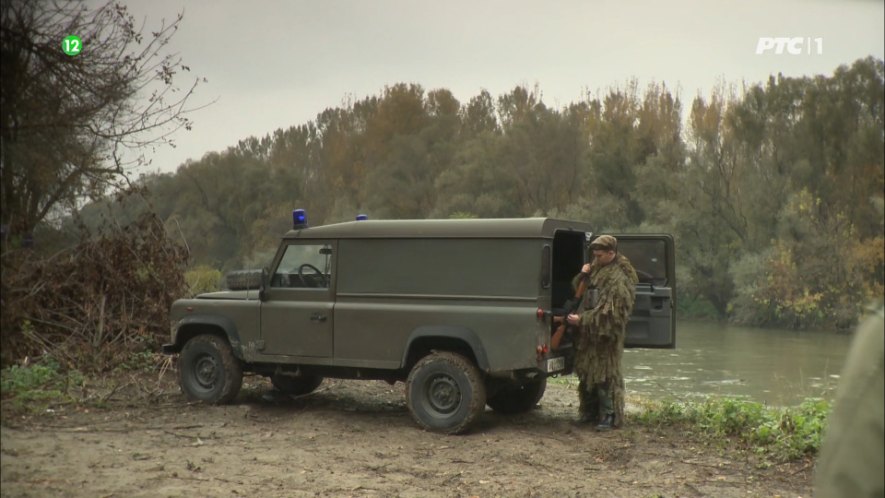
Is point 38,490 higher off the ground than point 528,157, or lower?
lower

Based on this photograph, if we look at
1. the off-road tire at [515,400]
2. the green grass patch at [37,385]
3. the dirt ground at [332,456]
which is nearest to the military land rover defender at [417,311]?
the dirt ground at [332,456]

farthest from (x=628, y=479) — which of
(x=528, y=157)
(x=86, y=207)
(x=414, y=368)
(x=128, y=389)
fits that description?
(x=528, y=157)

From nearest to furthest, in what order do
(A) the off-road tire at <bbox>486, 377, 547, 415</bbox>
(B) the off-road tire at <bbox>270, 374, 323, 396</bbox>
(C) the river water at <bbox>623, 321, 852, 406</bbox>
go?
(A) the off-road tire at <bbox>486, 377, 547, 415</bbox>
(B) the off-road tire at <bbox>270, 374, 323, 396</bbox>
(C) the river water at <bbox>623, 321, 852, 406</bbox>

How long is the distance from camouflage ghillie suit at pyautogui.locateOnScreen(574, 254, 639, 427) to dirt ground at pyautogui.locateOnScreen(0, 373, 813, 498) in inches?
15.8

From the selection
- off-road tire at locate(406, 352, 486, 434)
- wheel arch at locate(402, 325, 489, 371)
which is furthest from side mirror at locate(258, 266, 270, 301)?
off-road tire at locate(406, 352, 486, 434)

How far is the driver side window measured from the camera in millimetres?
8109

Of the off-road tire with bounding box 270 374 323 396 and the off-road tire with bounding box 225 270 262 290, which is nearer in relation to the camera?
the off-road tire with bounding box 225 270 262 290

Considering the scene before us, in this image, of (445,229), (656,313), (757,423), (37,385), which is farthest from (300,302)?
(37,385)

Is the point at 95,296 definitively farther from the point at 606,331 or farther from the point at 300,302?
the point at 606,331

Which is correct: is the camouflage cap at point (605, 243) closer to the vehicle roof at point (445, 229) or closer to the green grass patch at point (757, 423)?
the vehicle roof at point (445, 229)

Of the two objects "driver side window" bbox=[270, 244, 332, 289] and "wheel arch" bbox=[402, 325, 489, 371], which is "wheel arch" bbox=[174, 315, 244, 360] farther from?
"wheel arch" bbox=[402, 325, 489, 371]

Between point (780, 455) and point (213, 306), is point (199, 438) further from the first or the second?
point (780, 455)

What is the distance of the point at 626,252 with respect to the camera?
27.9ft

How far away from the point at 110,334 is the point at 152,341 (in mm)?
2750
